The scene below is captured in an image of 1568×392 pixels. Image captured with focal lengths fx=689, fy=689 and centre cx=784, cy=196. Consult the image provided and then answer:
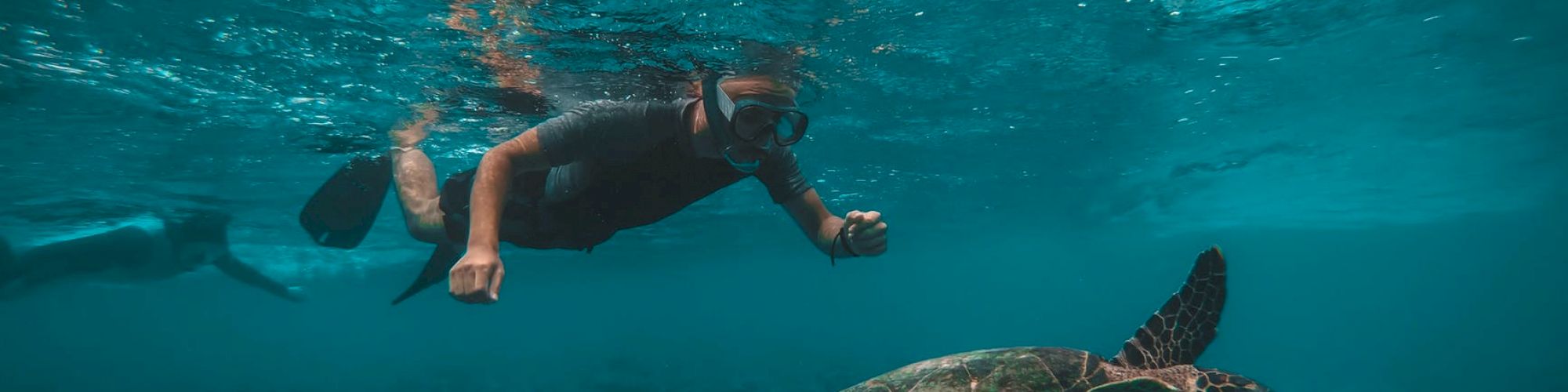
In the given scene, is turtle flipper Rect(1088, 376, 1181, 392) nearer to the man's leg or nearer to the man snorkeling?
the man snorkeling

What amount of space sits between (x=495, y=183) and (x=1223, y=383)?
3871mm

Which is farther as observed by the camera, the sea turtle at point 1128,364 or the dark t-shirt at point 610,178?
the dark t-shirt at point 610,178

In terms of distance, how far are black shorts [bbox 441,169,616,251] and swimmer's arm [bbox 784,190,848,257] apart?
1.33 m

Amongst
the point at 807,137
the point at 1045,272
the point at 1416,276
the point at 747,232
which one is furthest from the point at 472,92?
the point at 1416,276

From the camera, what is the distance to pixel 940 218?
31984 mm

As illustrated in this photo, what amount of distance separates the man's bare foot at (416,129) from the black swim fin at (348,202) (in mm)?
3799

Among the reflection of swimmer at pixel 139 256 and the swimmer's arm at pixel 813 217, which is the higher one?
the swimmer's arm at pixel 813 217

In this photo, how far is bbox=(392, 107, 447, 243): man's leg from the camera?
6.04 metres

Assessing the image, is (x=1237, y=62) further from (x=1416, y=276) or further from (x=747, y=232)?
(x=1416, y=276)

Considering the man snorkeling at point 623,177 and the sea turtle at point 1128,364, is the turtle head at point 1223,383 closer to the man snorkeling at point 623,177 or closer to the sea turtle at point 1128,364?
the sea turtle at point 1128,364

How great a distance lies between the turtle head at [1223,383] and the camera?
133 inches

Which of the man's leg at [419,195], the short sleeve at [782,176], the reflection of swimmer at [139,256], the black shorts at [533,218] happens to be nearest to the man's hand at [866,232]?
the short sleeve at [782,176]

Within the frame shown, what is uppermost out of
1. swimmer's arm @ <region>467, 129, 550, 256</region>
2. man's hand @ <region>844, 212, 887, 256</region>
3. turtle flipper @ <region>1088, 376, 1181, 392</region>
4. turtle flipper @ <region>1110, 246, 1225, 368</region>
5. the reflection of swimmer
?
swimmer's arm @ <region>467, 129, 550, 256</region>

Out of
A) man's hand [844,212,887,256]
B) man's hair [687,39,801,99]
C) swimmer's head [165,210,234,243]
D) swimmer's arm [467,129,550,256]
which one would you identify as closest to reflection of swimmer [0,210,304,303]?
swimmer's head [165,210,234,243]
